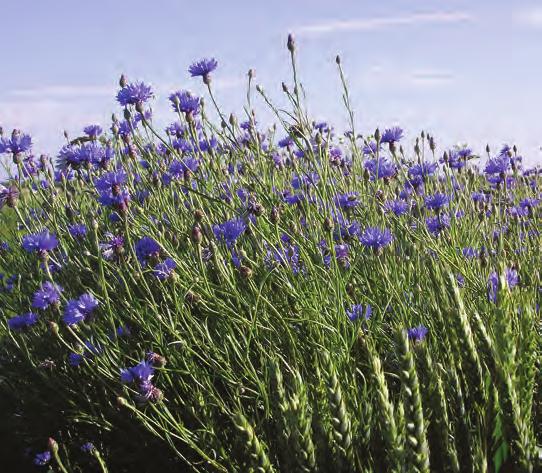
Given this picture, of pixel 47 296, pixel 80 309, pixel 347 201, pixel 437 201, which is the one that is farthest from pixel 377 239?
pixel 47 296

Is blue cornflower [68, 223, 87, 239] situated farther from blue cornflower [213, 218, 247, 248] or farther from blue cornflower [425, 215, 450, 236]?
blue cornflower [425, 215, 450, 236]

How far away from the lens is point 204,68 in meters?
3.57

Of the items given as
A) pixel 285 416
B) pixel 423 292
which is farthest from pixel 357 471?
pixel 423 292

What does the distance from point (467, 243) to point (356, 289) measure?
840mm

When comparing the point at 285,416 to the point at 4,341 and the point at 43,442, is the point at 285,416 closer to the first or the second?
the point at 43,442

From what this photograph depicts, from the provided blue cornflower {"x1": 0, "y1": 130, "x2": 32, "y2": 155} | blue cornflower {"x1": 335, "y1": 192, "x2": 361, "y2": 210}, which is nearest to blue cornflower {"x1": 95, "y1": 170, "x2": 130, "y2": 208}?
blue cornflower {"x1": 0, "y1": 130, "x2": 32, "y2": 155}

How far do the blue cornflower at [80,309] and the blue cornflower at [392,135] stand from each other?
6.22 ft

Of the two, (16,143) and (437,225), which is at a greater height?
(16,143)

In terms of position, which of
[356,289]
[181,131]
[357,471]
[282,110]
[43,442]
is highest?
[282,110]

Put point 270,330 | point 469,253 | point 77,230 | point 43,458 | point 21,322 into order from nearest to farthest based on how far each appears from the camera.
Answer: point 270,330, point 43,458, point 469,253, point 21,322, point 77,230

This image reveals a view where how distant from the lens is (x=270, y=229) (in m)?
3.42

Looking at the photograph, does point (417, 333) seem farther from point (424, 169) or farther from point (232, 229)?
point (424, 169)

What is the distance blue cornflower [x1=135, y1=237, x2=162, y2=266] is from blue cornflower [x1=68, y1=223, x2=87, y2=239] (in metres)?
0.58

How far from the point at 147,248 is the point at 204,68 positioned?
1.05 meters
